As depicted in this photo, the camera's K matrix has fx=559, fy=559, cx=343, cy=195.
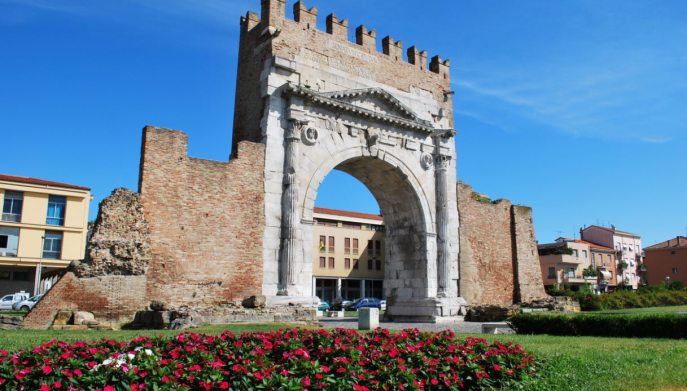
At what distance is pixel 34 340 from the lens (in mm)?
9125

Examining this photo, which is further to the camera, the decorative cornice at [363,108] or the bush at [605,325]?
the decorative cornice at [363,108]

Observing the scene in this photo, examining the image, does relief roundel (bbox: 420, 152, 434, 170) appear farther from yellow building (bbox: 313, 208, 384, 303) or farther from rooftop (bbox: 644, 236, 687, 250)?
rooftop (bbox: 644, 236, 687, 250)

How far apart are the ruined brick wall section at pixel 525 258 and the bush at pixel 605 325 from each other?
37.0 feet

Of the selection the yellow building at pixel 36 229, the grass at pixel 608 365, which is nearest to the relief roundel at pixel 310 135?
the grass at pixel 608 365

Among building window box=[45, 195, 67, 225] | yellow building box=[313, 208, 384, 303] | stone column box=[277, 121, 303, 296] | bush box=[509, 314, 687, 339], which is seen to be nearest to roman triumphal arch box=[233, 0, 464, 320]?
stone column box=[277, 121, 303, 296]

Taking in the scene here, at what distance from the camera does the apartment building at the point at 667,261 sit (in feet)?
211

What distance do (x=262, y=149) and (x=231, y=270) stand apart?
4019mm

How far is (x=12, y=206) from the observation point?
38281mm

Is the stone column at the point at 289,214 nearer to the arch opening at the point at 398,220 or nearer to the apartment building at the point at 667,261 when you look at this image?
the arch opening at the point at 398,220

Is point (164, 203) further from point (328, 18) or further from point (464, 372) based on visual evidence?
point (464, 372)

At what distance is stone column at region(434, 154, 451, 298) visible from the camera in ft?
71.2

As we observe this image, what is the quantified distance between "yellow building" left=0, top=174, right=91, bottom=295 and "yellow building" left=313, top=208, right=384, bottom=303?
19.7 meters

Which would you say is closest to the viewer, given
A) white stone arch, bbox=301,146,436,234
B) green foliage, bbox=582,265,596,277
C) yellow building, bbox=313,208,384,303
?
white stone arch, bbox=301,146,436,234

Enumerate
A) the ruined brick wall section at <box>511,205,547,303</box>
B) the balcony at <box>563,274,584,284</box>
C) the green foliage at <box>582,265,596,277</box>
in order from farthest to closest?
the green foliage at <box>582,265,596,277</box> → the balcony at <box>563,274,584,284</box> → the ruined brick wall section at <box>511,205,547,303</box>
